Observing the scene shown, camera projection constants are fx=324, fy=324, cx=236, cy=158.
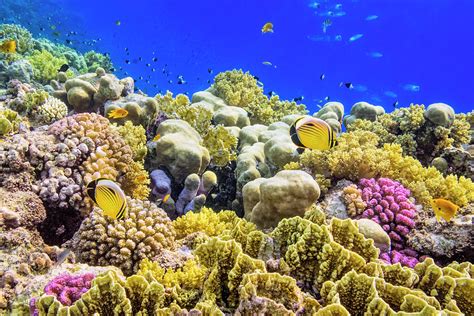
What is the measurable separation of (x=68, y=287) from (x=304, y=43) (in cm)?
11590

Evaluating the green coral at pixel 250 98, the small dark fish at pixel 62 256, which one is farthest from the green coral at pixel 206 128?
the small dark fish at pixel 62 256

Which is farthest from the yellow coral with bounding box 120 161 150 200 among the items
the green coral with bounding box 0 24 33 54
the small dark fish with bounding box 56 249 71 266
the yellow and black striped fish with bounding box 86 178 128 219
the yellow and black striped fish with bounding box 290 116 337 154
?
the green coral with bounding box 0 24 33 54

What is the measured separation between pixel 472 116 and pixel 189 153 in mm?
7654

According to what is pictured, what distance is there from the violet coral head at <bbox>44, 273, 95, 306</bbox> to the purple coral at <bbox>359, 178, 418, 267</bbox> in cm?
332

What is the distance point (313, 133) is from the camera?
379 cm

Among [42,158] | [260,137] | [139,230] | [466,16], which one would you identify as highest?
[466,16]

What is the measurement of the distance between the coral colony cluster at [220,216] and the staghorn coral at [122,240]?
16mm

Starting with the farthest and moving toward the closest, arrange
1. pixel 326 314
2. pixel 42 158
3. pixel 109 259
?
1. pixel 42 158
2. pixel 109 259
3. pixel 326 314

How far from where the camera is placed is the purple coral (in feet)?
13.8

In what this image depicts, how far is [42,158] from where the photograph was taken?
4801 millimetres

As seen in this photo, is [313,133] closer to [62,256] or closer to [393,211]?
[393,211]

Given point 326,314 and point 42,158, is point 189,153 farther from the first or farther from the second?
point 326,314

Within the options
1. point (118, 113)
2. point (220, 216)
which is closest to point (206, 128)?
point (118, 113)

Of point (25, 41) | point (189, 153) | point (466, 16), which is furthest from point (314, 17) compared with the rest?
point (189, 153)
